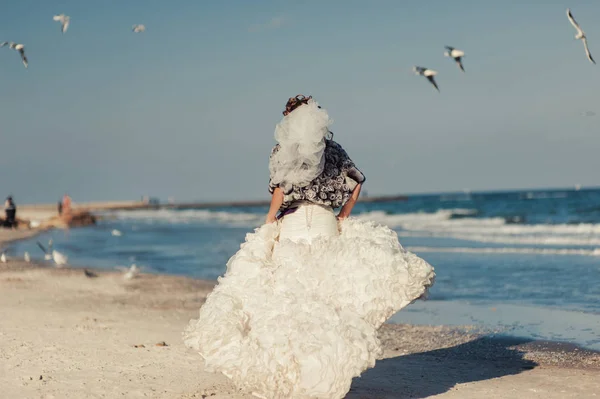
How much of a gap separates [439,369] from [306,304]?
2.77 meters

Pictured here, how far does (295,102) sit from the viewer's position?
5.91 metres

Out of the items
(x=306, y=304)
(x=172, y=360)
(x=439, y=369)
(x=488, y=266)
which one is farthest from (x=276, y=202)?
(x=488, y=266)

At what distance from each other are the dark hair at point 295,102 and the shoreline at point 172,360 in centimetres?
246

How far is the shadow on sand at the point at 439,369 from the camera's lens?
6.39m

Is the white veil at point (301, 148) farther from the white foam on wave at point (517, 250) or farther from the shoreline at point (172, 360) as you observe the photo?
the white foam on wave at point (517, 250)

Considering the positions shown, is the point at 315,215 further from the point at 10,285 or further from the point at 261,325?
the point at 10,285

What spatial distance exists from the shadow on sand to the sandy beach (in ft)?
0.03

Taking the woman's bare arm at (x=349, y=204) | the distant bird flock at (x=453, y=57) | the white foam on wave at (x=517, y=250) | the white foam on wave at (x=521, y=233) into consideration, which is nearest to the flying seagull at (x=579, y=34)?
the distant bird flock at (x=453, y=57)

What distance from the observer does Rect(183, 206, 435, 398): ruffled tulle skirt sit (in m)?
5.16

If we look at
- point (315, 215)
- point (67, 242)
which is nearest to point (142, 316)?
point (315, 215)

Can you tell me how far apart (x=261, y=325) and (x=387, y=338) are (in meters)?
4.21

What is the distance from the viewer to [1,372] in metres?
6.48

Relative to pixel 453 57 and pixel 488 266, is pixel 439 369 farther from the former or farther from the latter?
pixel 488 266

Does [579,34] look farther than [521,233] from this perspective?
No
